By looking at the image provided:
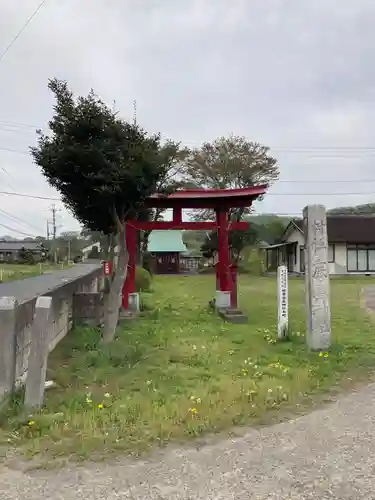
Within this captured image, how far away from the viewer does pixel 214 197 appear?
13.1 m

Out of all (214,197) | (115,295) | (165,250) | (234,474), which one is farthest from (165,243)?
(234,474)

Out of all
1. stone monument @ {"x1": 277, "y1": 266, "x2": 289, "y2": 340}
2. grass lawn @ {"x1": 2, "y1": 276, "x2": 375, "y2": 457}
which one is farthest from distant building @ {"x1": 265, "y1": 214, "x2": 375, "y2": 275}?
stone monument @ {"x1": 277, "y1": 266, "x2": 289, "y2": 340}

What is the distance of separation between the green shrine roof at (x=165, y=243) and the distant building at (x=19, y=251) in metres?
28.7

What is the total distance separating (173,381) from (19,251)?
7251 centimetres

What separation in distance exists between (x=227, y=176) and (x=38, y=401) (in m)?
32.3

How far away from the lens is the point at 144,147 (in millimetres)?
8156

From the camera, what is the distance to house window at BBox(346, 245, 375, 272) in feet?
117

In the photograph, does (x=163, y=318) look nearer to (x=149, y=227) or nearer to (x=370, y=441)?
(x=149, y=227)

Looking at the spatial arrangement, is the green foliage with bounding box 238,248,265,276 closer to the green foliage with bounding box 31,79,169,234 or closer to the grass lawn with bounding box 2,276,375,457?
the grass lawn with bounding box 2,276,375,457

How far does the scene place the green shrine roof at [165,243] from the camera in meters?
43.2

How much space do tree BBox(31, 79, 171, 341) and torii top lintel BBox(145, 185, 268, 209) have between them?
4.30 metres

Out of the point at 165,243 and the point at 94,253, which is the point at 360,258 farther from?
the point at 94,253

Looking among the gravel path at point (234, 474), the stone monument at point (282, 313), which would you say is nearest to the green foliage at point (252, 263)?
the stone monument at point (282, 313)

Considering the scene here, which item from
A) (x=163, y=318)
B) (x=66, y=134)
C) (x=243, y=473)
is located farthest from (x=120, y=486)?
(x=163, y=318)
